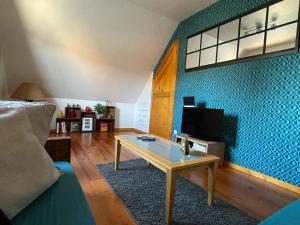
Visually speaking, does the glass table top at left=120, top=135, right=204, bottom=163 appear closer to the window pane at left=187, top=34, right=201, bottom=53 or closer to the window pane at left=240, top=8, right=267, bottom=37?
the window pane at left=240, top=8, right=267, bottom=37

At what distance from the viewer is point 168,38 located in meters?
4.11

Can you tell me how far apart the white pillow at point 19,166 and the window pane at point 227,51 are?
2.89 meters

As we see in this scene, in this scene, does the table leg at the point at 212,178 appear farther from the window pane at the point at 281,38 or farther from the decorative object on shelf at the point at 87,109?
the decorative object on shelf at the point at 87,109

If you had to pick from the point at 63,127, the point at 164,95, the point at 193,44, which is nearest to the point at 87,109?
the point at 63,127

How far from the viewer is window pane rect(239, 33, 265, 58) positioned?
242 centimetres

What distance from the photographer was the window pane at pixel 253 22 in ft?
7.86

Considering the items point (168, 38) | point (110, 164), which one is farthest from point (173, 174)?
point (168, 38)

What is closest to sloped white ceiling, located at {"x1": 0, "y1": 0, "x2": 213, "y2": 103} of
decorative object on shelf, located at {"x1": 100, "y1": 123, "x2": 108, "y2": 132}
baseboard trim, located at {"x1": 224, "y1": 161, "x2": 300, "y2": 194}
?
decorative object on shelf, located at {"x1": 100, "y1": 123, "x2": 108, "y2": 132}

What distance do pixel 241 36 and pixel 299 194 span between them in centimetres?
226

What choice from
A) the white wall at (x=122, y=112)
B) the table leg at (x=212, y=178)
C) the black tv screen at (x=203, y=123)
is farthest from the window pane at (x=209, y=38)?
the white wall at (x=122, y=112)

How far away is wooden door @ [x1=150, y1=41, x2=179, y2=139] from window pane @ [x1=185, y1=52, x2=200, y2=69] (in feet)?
1.21

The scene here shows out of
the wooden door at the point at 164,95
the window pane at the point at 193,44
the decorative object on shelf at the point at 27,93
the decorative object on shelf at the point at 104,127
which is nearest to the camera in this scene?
the window pane at the point at 193,44

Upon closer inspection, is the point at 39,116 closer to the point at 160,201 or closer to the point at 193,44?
the point at 160,201

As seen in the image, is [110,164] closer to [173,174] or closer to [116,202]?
[116,202]
